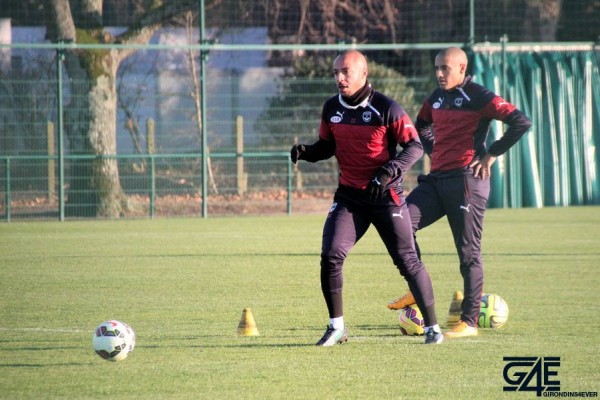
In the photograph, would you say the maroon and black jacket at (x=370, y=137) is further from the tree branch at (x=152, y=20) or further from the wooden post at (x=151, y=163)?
the tree branch at (x=152, y=20)

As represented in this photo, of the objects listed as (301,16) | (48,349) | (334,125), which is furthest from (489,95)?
(301,16)

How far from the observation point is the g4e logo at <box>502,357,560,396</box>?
22.7ft

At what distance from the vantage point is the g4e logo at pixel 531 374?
6.92 metres

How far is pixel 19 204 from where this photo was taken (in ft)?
74.2

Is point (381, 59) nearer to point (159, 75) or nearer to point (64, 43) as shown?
point (159, 75)

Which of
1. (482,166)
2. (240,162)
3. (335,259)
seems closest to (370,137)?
(335,259)

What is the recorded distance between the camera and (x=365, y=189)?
27.8 feet

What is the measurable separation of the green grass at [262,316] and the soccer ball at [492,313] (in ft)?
0.34

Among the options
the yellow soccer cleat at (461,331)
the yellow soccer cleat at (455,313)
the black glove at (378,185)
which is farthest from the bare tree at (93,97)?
the black glove at (378,185)

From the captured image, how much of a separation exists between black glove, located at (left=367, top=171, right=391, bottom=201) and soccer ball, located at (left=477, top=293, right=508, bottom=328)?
1.67 meters

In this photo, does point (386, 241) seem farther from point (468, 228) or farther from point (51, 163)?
point (51, 163)

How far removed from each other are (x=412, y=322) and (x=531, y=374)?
6.12 feet

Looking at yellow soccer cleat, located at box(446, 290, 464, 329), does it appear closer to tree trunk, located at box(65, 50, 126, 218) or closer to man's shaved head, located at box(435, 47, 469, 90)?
man's shaved head, located at box(435, 47, 469, 90)

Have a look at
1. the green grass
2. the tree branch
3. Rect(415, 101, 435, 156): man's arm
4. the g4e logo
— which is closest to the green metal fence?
the tree branch
